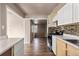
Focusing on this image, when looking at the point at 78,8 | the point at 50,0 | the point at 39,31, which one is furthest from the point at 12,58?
the point at 39,31

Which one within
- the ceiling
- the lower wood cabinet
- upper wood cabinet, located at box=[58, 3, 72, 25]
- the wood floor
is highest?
the ceiling

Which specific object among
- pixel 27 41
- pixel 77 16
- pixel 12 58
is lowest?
pixel 27 41

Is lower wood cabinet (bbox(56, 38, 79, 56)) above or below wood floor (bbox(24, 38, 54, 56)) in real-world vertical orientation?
above

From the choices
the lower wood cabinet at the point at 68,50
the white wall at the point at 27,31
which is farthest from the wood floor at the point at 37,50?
the lower wood cabinet at the point at 68,50

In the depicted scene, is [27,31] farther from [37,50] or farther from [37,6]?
[37,6]

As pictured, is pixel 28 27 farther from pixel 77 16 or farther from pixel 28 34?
pixel 77 16

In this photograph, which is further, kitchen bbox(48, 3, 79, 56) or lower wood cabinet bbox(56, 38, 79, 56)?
kitchen bbox(48, 3, 79, 56)

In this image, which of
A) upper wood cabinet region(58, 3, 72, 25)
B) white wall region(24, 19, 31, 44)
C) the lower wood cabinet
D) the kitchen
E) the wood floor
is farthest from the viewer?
white wall region(24, 19, 31, 44)

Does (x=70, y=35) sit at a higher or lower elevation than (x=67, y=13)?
lower

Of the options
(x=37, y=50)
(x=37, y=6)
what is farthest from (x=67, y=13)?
(x=37, y=50)

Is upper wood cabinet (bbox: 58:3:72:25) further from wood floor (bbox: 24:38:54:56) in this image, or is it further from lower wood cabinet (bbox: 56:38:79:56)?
wood floor (bbox: 24:38:54:56)

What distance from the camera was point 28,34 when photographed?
32.6 feet

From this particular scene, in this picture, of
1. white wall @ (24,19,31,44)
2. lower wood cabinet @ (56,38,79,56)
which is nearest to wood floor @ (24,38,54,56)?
white wall @ (24,19,31,44)

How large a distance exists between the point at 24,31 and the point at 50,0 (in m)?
8.82
